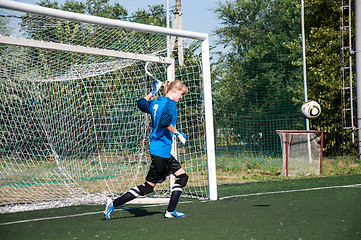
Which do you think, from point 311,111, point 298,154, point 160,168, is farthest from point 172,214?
point 298,154

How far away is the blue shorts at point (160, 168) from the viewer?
5.48m

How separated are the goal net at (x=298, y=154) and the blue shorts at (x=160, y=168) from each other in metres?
6.48

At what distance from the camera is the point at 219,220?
5.14 meters

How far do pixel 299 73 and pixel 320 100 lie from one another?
2.92 m

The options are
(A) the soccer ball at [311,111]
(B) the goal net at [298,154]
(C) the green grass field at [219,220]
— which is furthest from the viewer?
(B) the goal net at [298,154]

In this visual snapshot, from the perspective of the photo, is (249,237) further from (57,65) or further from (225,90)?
(225,90)

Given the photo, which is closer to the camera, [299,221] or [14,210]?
[299,221]

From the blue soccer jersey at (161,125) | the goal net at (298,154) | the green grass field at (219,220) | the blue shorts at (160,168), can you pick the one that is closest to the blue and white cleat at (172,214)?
the green grass field at (219,220)

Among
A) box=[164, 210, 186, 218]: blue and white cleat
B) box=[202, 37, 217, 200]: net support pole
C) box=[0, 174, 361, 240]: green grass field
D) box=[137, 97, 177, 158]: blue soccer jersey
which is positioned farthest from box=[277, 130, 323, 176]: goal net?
box=[137, 97, 177, 158]: blue soccer jersey

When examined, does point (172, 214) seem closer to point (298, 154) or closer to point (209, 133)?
→ point (209, 133)

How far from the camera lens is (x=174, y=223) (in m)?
5.09

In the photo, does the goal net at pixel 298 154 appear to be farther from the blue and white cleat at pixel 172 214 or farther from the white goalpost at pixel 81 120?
the blue and white cleat at pixel 172 214

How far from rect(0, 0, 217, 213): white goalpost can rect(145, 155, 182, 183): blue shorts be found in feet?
7.31

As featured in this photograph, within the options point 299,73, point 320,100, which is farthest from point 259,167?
point 320,100
